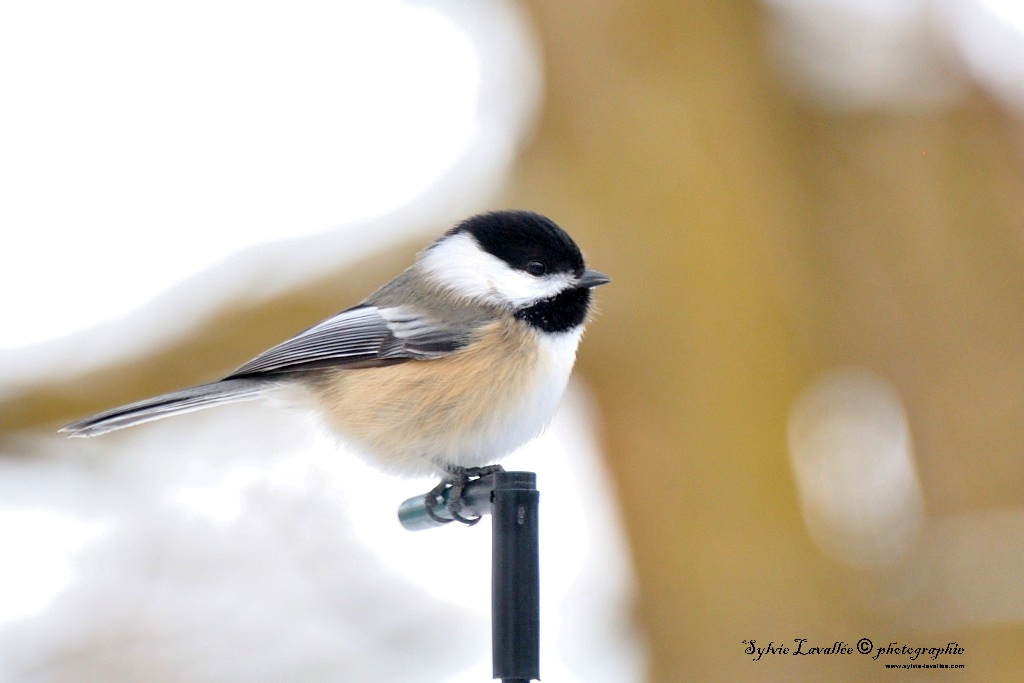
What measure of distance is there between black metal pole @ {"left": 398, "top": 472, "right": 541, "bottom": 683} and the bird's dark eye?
681 mm

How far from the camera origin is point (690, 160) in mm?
3719

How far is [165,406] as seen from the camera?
2375 millimetres

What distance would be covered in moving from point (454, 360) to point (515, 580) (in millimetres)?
731

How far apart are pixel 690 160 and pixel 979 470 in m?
1.50

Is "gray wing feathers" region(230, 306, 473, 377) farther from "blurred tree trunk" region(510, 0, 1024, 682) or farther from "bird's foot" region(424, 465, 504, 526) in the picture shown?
"blurred tree trunk" region(510, 0, 1024, 682)

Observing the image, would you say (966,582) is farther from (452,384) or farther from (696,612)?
(452,384)

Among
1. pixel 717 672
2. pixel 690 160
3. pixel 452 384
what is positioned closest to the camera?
pixel 452 384

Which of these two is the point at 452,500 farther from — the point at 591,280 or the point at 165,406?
the point at 165,406

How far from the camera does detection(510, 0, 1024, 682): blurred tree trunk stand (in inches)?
138

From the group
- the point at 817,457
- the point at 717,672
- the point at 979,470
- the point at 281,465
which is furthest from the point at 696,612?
the point at 281,465

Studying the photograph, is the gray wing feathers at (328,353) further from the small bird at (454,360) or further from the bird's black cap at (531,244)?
the bird's black cap at (531,244)

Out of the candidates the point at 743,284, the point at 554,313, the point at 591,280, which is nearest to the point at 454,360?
the point at 554,313

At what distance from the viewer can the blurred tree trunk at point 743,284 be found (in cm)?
351

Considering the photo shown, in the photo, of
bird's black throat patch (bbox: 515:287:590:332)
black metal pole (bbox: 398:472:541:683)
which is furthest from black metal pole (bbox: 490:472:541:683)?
bird's black throat patch (bbox: 515:287:590:332)
